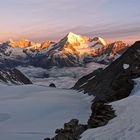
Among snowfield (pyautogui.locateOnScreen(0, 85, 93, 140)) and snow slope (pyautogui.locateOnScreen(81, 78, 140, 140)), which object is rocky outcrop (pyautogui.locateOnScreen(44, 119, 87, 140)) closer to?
snow slope (pyautogui.locateOnScreen(81, 78, 140, 140))

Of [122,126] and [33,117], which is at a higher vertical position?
[122,126]

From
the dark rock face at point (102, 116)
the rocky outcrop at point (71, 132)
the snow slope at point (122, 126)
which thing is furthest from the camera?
the rocky outcrop at point (71, 132)

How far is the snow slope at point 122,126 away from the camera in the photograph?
1056 inches

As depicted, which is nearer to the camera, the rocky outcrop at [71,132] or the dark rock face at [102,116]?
the dark rock face at [102,116]

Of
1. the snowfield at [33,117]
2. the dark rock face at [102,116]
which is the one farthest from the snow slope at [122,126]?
the snowfield at [33,117]

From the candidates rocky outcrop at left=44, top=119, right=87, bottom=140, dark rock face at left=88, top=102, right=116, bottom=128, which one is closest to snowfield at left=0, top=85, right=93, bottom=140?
rocky outcrop at left=44, top=119, right=87, bottom=140

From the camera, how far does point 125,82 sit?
59844mm

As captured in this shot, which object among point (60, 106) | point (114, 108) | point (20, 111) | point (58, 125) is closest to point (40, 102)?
point (60, 106)

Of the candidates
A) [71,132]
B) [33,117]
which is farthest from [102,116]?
[33,117]

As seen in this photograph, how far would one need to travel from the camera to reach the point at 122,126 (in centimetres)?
2864

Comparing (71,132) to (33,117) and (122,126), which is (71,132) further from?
(33,117)

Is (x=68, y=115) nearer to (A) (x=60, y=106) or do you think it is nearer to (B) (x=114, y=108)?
(A) (x=60, y=106)

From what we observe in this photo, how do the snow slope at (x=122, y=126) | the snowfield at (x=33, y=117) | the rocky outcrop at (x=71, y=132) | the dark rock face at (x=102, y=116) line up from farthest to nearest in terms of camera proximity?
the snowfield at (x=33, y=117), the rocky outcrop at (x=71, y=132), the dark rock face at (x=102, y=116), the snow slope at (x=122, y=126)

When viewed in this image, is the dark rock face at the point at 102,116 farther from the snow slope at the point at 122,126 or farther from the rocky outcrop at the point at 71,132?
the rocky outcrop at the point at 71,132
